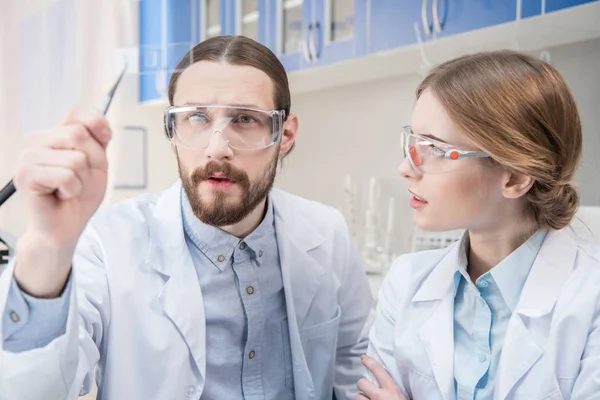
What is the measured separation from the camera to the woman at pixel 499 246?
96 cm

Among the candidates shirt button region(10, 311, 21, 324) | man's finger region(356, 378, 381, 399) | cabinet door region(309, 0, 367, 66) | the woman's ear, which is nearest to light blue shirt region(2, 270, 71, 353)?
shirt button region(10, 311, 21, 324)

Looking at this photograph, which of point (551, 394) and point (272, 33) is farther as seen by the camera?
point (272, 33)

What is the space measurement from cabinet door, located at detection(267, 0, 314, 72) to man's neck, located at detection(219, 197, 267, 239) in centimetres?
112

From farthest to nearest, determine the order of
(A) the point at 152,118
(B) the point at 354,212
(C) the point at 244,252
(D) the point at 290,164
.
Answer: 1. (D) the point at 290,164
2. (B) the point at 354,212
3. (C) the point at 244,252
4. (A) the point at 152,118

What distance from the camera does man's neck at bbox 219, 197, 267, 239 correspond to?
1.29 m

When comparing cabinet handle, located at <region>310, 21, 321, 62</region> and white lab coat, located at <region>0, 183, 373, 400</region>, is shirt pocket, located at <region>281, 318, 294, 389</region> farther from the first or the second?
cabinet handle, located at <region>310, 21, 321, 62</region>

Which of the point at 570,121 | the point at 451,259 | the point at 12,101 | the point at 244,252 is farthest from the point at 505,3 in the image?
the point at 12,101

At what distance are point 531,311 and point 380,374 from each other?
30cm

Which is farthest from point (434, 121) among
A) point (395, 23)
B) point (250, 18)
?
point (250, 18)

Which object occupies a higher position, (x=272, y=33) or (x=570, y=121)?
(x=272, y=33)

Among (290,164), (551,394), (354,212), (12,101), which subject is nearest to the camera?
(12,101)

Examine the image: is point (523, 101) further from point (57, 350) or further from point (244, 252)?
point (57, 350)

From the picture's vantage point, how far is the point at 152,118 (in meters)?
1.11

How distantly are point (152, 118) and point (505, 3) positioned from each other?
112 centimetres
